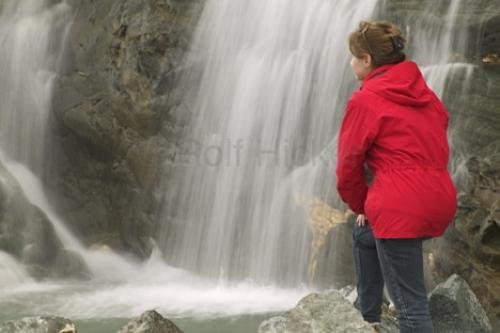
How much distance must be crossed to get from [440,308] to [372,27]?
1875 millimetres

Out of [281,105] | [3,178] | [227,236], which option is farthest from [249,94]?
[3,178]

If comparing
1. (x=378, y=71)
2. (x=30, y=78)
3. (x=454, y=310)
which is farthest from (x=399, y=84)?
(x=30, y=78)

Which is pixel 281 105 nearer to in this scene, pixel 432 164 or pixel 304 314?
pixel 304 314

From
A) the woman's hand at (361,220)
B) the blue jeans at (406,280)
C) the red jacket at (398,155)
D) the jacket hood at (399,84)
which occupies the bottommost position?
the blue jeans at (406,280)

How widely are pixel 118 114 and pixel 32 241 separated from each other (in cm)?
204

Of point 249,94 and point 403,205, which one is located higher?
point 249,94

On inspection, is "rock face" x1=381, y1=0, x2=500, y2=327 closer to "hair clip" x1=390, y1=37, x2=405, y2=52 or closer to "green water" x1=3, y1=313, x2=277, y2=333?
"green water" x1=3, y1=313, x2=277, y2=333

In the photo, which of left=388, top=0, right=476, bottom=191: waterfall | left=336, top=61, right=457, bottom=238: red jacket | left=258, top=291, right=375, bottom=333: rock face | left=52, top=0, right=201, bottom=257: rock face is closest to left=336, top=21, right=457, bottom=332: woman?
left=336, top=61, right=457, bottom=238: red jacket

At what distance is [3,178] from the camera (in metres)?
10.0

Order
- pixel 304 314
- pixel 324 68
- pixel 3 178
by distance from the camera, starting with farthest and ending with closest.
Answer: pixel 3 178, pixel 324 68, pixel 304 314

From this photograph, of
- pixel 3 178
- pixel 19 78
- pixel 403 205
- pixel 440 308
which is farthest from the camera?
pixel 19 78

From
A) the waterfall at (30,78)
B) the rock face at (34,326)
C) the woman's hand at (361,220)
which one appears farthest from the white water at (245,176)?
the woman's hand at (361,220)

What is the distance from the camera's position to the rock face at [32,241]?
9305 millimetres

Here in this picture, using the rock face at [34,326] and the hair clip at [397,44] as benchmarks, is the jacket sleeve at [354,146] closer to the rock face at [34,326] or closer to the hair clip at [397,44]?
the hair clip at [397,44]
